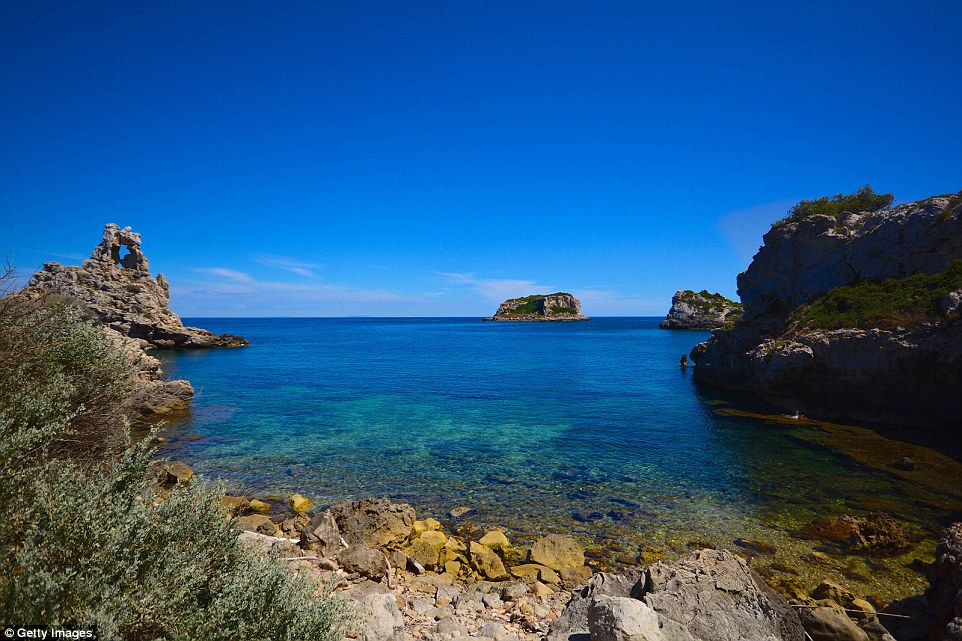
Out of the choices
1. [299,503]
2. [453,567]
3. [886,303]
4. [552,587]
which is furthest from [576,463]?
[886,303]

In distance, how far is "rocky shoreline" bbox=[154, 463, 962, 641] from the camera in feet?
26.6

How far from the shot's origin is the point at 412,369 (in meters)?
64.5

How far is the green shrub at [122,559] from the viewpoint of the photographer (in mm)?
4609

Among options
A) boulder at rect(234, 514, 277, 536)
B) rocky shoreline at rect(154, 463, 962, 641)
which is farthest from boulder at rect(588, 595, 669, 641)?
boulder at rect(234, 514, 277, 536)

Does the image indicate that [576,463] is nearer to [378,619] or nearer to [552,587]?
[552,587]

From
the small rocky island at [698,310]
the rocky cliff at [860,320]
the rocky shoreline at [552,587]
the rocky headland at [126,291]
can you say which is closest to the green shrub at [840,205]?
the rocky cliff at [860,320]

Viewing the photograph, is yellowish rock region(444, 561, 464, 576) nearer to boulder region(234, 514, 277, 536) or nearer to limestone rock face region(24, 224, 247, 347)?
boulder region(234, 514, 277, 536)

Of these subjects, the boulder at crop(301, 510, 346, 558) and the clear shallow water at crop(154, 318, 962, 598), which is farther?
the clear shallow water at crop(154, 318, 962, 598)

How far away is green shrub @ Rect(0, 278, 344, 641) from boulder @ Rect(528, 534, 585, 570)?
8.98 meters

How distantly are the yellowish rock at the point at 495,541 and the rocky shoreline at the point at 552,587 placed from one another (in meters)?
0.04

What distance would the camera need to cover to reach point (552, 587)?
1282 cm

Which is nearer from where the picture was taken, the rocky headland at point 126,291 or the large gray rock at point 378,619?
the large gray rock at point 378,619

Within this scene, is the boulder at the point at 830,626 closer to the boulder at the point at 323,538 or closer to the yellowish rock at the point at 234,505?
the yellowish rock at the point at 234,505

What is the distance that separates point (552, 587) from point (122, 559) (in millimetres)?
11323
